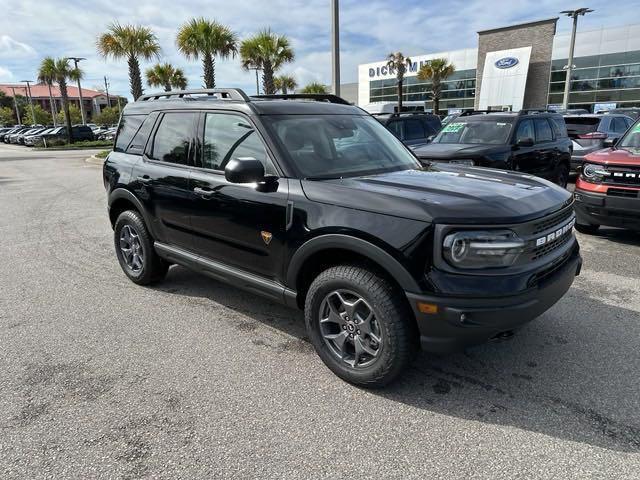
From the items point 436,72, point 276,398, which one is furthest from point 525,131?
point 436,72

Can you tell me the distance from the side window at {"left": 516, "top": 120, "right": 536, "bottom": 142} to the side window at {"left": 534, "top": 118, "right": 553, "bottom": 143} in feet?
0.63

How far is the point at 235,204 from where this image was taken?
350cm

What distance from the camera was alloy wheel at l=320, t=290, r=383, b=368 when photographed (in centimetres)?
292

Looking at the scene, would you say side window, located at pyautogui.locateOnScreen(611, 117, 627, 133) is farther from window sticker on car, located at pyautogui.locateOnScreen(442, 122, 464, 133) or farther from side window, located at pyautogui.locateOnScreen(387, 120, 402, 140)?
window sticker on car, located at pyautogui.locateOnScreen(442, 122, 464, 133)

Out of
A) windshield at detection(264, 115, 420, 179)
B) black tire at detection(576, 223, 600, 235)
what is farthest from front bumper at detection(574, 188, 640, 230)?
windshield at detection(264, 115, 420, 179)

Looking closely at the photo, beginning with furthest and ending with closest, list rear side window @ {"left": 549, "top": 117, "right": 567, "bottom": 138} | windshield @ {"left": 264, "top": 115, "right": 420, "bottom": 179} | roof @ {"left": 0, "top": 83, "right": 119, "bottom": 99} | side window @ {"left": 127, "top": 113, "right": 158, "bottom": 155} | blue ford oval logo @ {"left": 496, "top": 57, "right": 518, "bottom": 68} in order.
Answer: roof @ {"left": 0, "top": 83, "right": 119, "bottom": 99}, blue ford oval logo @ {"left": 496, "top": 57, "right": 518, "bottom": 68}, rear side window @ {"left": 549, "top": 117, "right": 567, "bottom": 138}, side window @ {"left": 127, "top": 113, "right": 158, "bottom": 155}, windshield @ {"left": 264, "top": 115, "right": 420, "bottom": 179}

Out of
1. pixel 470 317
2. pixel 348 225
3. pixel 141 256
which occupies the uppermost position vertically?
pixel 348 225

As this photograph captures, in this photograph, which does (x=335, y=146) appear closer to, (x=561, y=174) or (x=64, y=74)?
(x=561, y=174)

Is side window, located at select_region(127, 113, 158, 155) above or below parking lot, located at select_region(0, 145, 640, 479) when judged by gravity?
above

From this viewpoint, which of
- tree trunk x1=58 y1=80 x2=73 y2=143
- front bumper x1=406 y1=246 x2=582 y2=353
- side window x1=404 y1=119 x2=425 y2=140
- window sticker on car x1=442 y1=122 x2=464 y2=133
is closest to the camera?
front bumper x1=406 y1=246 x2=582 y2=353

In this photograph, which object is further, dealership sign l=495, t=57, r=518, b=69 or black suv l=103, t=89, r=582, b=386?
dealership sign l=495, t=57, r=518, b=69

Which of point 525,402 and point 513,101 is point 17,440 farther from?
point 513,101

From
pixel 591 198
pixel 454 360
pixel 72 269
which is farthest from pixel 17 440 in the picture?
pixel 591 198

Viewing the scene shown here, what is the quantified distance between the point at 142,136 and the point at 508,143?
241 inches
